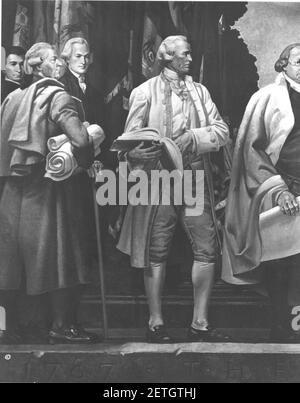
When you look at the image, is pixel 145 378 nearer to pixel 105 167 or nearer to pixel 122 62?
pixel 105 167

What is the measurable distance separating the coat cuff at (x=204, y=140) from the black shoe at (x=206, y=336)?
1.65 meters

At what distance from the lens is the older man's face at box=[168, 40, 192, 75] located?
26.1 feet

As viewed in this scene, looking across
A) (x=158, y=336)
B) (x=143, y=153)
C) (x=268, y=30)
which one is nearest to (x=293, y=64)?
(x=268, y=30)

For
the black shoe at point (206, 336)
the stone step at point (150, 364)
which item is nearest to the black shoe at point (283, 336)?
the stone step at point (150, 364)

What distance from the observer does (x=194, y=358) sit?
25.0 ft

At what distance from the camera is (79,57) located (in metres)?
7.93

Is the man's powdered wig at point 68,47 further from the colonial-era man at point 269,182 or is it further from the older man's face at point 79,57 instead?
the colonial-era man at point 269,182

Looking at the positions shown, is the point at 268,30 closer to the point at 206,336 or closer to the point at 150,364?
the point at 206,336

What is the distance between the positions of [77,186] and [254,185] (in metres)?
1.65

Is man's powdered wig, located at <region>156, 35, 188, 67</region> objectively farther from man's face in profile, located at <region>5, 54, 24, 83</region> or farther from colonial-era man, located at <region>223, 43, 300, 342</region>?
man's face in profile, located at <region>5, 54, 24, 83</region>

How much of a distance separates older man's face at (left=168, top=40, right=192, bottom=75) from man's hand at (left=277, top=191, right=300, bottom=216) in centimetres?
149

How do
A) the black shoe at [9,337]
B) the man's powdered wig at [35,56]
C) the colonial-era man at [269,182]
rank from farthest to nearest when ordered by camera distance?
the man's powdered wig at [35,56]
the colonial-era man at [269,182]
the black shoe at [9,337]

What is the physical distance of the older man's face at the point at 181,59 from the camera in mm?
7941
